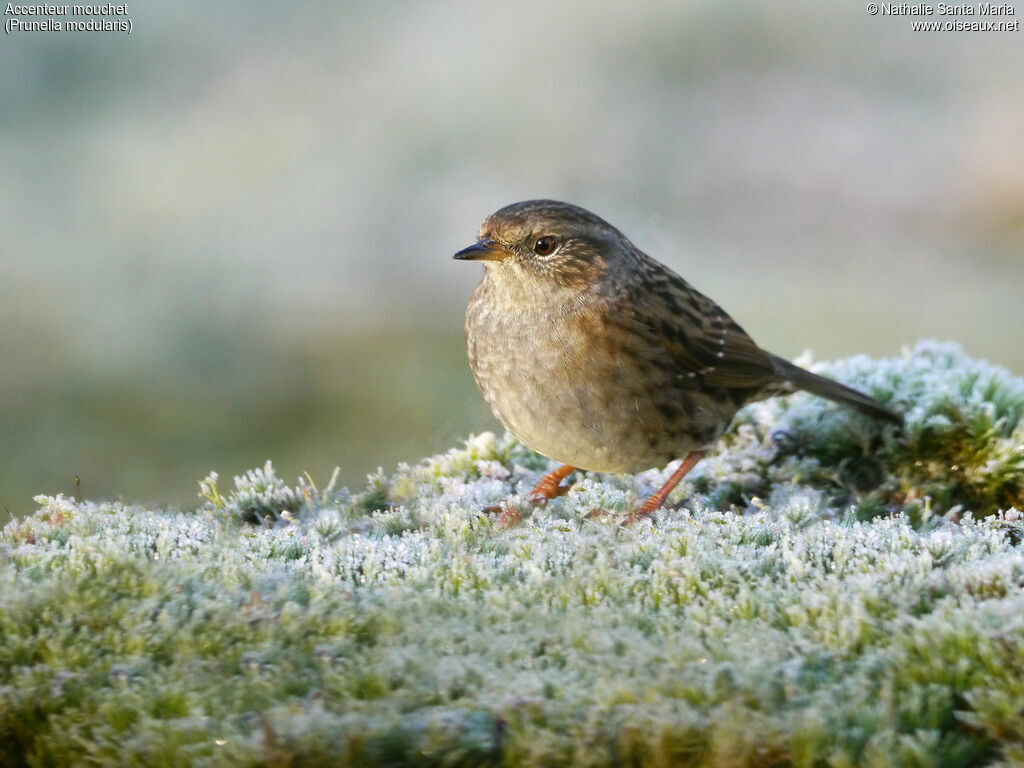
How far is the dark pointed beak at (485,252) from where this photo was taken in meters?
5.04

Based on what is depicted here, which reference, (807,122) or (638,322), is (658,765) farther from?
(807,122)

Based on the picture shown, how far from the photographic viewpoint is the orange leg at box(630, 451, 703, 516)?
4852 mm

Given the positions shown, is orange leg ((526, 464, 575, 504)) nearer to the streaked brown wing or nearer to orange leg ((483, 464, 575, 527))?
orange leg ((483, 464, 575, 527))

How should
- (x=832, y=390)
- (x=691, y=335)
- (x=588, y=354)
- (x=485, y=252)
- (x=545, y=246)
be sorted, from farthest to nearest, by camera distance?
(x=832, y=390)
(x=691, y=335)
(x=545, y=246)
(x=485, y=252)
(x=588, y=354)

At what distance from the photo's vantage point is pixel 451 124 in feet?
38.1

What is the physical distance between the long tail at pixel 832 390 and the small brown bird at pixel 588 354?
209 mm

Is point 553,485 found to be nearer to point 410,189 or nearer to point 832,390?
point 832,390

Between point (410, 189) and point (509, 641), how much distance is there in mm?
8526

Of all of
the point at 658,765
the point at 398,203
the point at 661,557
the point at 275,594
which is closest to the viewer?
the point at 658,765

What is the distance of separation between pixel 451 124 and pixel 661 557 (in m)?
8.71

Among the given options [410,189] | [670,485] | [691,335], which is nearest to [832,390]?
[691,335]

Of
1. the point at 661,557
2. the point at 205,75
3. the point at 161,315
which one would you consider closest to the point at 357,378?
the point at 161,315

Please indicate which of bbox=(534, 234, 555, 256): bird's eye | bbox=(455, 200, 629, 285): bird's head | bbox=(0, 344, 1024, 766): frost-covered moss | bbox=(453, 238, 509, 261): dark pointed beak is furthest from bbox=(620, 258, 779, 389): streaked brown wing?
bbox=(0, 344, 1024, 766): frost-covered moss

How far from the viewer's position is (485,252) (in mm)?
5098
